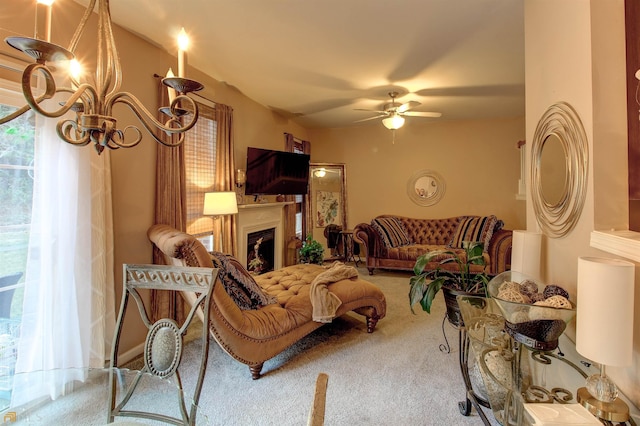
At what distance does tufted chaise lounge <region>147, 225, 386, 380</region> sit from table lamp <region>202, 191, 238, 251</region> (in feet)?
1.95

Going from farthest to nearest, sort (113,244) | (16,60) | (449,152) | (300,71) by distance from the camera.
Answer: (449,152), (300,71), (113,244), (16,60)

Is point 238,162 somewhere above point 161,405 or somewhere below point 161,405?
above

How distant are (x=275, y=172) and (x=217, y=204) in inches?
58.8

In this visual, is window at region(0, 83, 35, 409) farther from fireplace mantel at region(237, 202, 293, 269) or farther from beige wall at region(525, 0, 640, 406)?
beige wall at region(525, 0, 640, 406)

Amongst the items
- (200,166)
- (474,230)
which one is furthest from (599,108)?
(474,230)

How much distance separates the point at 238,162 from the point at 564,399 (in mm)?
3855

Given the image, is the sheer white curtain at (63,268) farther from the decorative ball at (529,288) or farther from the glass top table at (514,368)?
the decorative ball at (529,288)

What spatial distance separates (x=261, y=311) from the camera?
2355 millimetres

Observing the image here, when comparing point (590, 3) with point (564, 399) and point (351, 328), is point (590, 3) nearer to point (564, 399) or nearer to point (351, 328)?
point (564, 399)

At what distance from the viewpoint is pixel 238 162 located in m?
4.11

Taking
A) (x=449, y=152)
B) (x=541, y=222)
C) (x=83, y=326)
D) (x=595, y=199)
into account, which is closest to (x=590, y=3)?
(x=595, y=199)

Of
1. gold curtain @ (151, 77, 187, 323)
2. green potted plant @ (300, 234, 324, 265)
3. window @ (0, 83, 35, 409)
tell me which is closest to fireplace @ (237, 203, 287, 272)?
green potted plant @ (300, 234, 324, 265)

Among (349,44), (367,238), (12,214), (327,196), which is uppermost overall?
(349,44)

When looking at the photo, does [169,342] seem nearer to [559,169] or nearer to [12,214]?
[12,214]
